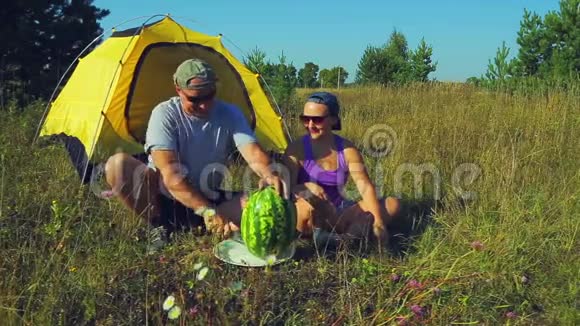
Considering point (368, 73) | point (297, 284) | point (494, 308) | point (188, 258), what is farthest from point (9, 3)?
point (368, 73)

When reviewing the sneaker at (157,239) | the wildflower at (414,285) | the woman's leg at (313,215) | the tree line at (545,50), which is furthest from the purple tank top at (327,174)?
the tree line at (545,50)

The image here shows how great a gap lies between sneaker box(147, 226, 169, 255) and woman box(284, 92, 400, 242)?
2.60 ft

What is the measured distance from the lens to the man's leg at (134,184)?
338 centimetres

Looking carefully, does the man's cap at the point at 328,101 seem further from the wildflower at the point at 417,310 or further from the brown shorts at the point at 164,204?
the wildflower at the point at 417,310

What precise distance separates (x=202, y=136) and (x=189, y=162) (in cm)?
19

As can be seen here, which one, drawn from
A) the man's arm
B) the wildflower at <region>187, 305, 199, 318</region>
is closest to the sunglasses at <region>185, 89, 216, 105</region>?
the man's arm

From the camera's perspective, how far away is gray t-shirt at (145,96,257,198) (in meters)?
3.48

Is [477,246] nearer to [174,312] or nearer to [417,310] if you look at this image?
[417,310]

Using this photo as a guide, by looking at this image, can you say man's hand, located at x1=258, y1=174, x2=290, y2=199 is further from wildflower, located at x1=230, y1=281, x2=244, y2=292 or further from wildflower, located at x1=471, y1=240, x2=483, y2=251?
wildflower, located at x1=471, y1=240, x2=483, y2=251

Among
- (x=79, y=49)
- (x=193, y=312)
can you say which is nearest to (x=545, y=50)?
(x=79, y=49)

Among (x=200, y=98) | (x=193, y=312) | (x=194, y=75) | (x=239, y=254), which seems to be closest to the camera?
(x=193, y=312)

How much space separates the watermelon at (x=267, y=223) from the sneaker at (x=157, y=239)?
52cm

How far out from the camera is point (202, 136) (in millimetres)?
3613

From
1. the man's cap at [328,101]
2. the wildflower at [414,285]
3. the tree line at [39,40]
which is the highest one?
the tree line at [39,40]
